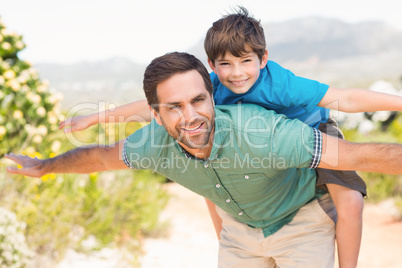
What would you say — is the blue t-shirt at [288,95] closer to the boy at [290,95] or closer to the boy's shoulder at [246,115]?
the boy at [290,95]

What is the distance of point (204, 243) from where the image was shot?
6398mm

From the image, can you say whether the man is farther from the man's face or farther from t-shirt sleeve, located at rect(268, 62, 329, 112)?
t-shirt sleeve, located at rect(268, 62, 329, 112)

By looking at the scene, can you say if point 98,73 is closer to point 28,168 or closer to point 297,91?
point 28,168

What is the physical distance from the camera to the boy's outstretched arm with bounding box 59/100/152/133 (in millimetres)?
2871

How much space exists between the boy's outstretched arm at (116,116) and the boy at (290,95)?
1.51 ft

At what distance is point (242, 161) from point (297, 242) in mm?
702

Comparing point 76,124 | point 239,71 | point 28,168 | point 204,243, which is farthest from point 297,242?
point 204,243

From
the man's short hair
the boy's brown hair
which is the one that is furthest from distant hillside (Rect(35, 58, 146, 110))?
the man's short hair

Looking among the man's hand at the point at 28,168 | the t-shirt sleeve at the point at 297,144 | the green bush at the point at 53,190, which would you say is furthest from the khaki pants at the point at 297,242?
the green bush at the point at 53,190

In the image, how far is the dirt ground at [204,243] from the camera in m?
5.39

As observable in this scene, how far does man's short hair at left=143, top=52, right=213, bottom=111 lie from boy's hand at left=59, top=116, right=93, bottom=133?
688 mm

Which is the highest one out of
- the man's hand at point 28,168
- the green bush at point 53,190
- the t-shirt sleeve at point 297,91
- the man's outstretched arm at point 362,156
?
the t-shirt sleeve at point 297,91

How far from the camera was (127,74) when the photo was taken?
3559cm

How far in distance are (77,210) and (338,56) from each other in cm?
5867
